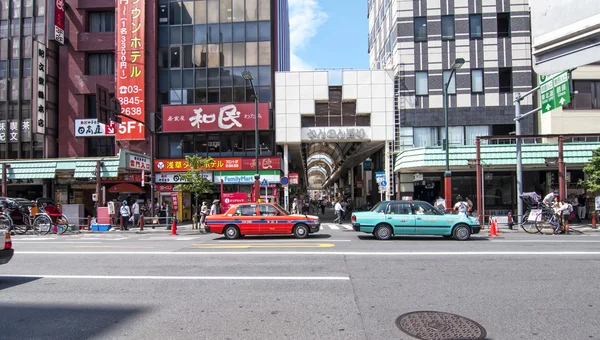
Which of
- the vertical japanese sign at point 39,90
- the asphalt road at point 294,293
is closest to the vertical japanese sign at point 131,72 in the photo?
the vertical japanese sign at point 39,90

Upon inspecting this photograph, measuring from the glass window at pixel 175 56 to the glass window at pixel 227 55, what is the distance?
133 inches

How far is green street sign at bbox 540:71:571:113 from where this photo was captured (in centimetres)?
1586

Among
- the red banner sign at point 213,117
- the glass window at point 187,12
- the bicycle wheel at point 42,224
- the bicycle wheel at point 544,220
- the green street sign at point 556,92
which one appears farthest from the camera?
the glass window at point 187,12

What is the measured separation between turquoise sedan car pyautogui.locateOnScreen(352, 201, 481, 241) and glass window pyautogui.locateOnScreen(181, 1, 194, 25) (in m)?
22.1

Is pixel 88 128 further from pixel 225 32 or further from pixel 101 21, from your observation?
pixel 225 32

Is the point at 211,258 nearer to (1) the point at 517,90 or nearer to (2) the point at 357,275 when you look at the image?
(2) the point at 357,275

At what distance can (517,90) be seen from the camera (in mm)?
26641

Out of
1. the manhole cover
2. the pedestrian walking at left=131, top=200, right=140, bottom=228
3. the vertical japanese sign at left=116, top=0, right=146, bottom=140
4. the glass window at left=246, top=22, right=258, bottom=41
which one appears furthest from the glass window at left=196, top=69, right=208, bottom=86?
the manhole cover

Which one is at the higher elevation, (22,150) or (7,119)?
(7,119)

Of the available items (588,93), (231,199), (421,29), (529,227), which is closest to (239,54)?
(231,199)

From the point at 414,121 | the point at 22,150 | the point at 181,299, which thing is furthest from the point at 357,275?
the point at 22,150

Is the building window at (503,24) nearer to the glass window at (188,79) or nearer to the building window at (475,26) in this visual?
the building window at (475,26)

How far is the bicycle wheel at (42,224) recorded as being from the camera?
19812mm

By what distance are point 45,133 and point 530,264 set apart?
30.3m
